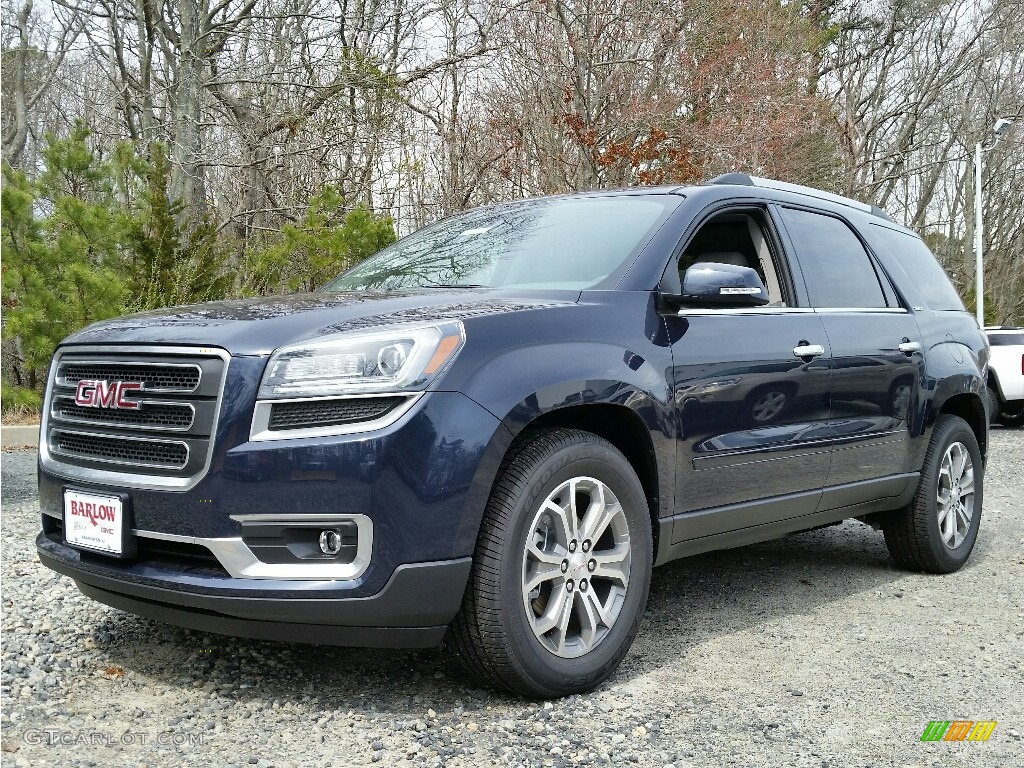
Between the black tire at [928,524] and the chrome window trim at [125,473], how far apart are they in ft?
12.2

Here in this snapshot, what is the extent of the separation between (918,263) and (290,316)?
387cm

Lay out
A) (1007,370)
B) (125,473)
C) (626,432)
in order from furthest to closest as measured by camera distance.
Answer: (1007,370) → (626,432) → (125,473)

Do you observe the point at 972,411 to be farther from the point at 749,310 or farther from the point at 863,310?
the point at 749,310

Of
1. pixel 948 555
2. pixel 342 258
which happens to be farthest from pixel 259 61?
pixel 948 555

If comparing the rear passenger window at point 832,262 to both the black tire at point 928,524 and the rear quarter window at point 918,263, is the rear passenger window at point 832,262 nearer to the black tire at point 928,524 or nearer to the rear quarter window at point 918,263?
the rear quarter window at point 918,263

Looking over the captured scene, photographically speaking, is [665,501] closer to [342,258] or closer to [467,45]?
[342,258]

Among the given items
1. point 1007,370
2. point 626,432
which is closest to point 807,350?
point 626,432

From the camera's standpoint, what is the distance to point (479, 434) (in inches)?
115

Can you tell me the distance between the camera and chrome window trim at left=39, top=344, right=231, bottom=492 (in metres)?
2.86

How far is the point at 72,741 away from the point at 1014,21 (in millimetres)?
31646

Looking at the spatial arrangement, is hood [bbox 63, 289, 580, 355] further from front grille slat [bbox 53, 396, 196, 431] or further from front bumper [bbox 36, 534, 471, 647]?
front bumper [bbox 36, 534, 471, 647]

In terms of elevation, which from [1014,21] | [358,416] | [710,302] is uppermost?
[1014,21]

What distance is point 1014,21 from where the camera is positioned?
28.2 meters

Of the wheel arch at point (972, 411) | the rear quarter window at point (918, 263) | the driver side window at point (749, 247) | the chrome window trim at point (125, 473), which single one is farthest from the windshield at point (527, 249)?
the wheel arch at point (972, 411)
